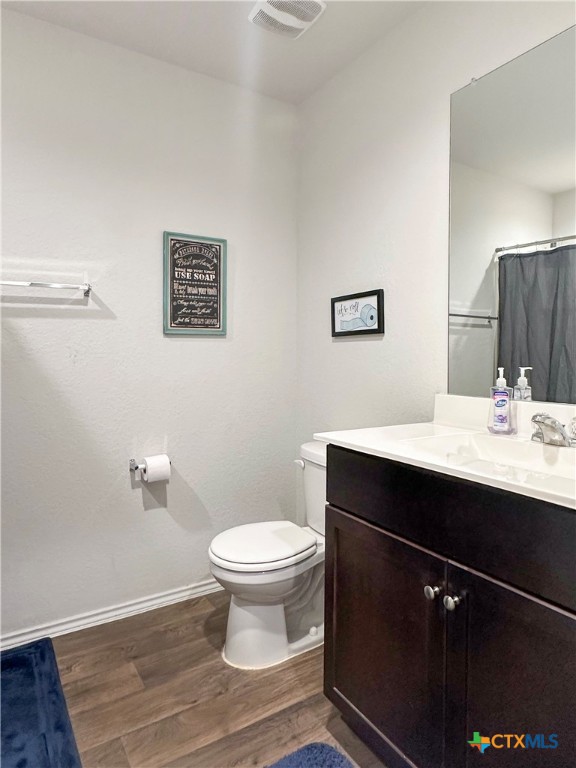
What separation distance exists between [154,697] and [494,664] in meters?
1.20

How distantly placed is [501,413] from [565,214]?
0.61 meters

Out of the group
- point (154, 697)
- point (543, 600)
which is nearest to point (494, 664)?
point (543, 600)

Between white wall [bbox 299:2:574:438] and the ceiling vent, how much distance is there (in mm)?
387

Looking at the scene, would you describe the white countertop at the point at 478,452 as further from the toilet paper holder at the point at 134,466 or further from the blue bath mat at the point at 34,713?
the blue bath mat at the point at 34,713

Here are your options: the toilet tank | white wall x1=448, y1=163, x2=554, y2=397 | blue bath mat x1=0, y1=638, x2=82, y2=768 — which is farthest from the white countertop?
blue bath mat x1=0, y1=638, x2=82, y2=768

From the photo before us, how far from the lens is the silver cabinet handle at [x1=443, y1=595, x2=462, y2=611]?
0.99m

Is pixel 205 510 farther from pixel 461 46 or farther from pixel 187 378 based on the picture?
pixel 461 46

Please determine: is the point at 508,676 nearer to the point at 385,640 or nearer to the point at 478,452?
the point at 385,640

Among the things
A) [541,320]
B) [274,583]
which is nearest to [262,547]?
[274,583]

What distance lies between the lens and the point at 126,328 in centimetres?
207

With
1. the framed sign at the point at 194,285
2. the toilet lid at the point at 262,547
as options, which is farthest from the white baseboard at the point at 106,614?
the framed sign at the point at 194,285

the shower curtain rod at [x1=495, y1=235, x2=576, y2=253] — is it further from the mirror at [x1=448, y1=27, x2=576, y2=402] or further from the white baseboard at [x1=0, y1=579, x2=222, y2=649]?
the white baseboard at [x1=0, y1=579, x2=222, y2=649]

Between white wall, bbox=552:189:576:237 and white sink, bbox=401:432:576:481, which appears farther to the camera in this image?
white wall, bbox=552:189:576:237

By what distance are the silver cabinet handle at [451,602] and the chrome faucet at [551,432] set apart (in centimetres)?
53
